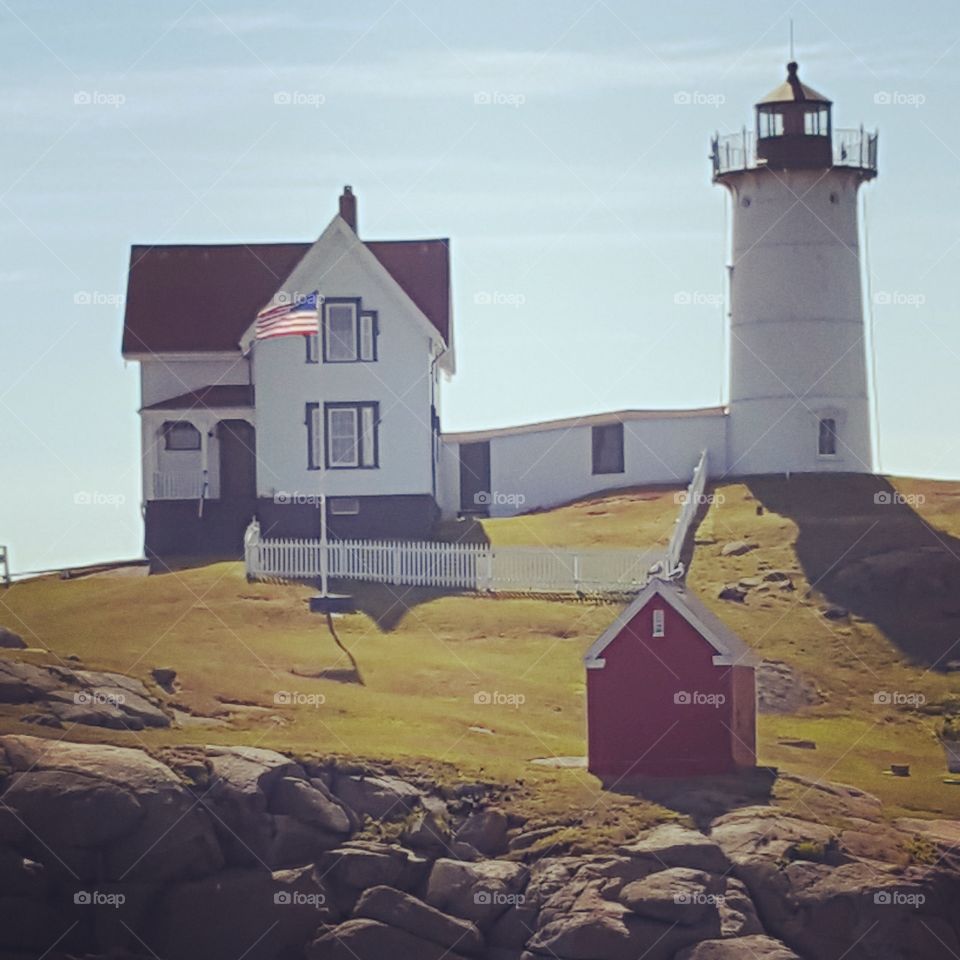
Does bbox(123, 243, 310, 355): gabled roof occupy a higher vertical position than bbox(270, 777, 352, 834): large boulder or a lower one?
higher

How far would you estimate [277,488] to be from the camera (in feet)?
218

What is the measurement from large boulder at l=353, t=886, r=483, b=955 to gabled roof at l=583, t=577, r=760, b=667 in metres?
5.94

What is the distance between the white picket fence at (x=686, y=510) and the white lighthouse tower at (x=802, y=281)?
2.33 meters

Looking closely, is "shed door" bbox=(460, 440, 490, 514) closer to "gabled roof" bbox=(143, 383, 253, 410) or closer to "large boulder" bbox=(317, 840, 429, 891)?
"gabled roof" bbox=(143, 383, 253, 410)

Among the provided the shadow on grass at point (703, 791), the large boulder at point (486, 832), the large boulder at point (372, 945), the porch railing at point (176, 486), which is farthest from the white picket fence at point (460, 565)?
the large boulder at point (372, 945)

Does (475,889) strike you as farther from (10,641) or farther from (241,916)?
(10,641)

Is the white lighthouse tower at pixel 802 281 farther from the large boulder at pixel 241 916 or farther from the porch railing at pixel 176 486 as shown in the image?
the large boulder at pixel 241 916

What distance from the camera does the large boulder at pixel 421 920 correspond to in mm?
42125

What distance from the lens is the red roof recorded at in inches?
2717

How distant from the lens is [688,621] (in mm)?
45906

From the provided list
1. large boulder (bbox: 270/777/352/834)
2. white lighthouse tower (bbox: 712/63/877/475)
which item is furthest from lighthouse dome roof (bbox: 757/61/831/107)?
large boulder (bbox: 270/777/352/834)

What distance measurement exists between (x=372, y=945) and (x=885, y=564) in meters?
22.1

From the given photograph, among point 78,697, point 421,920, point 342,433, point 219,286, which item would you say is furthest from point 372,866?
Answer: point 219,286

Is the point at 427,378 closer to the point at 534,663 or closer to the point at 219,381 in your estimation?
the point at 219,381
